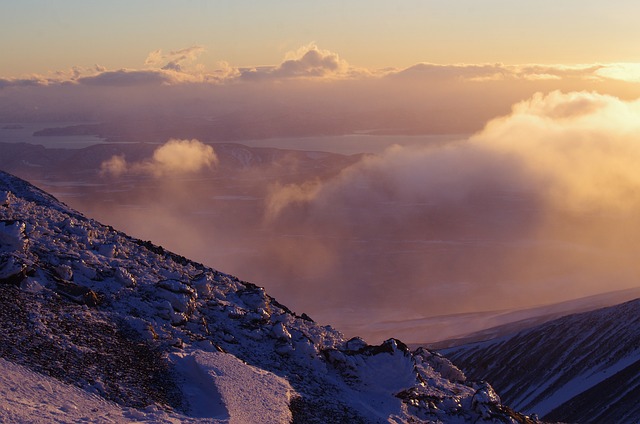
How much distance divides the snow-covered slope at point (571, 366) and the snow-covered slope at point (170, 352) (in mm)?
17956

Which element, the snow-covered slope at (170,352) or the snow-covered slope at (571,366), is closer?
the snow-covered slope at (170,352)

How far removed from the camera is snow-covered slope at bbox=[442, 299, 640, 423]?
43031mm

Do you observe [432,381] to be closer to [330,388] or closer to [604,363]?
[330,388]

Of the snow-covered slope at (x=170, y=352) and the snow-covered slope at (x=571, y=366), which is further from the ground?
the snow-covered slope at (x=170, y=352)

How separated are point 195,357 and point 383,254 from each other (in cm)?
12773

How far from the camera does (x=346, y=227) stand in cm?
17550

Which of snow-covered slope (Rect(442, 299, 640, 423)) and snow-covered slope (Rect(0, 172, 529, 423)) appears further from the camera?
snow-covered slope (Rect(442, 299, 640, 423))

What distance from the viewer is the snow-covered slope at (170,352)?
17.2 m

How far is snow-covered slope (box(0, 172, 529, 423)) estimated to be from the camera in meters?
17.2

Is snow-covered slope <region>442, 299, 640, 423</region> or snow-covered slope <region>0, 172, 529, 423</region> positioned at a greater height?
snow-covered slope <region>0, 172, 529, 423</region>

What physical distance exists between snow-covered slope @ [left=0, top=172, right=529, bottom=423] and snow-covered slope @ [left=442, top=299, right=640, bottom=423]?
58.9 ft

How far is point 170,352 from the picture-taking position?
20.4m

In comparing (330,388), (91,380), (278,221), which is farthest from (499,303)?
(91,380)

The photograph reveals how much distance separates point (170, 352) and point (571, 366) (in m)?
41.3
